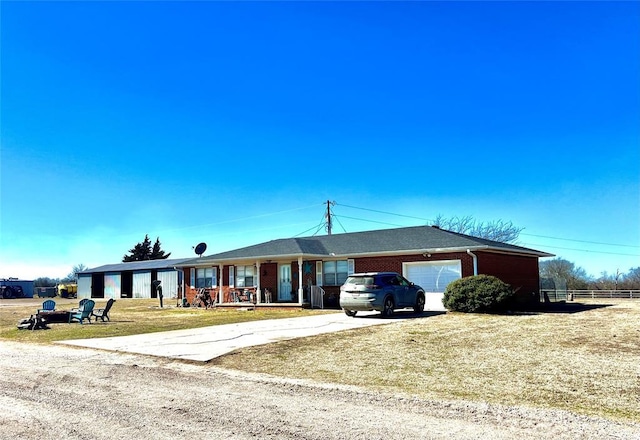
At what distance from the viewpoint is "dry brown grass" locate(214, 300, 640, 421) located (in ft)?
23.5

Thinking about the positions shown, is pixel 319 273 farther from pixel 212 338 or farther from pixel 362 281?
pixel 212 338

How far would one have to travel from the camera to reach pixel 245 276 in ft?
102

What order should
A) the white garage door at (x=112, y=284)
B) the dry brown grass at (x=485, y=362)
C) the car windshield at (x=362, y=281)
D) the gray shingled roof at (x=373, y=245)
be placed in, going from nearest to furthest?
the dry brown grass at (x=485, y=362)
the car windshield at (x=362, y=281)
the gray shingled roof at (x=373, y=245)
the white garage door at (x=112, y=284)

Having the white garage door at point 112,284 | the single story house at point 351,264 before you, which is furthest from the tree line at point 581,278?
the white garage door at point 112,284

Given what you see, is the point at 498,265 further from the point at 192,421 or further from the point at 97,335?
the point at 192,421

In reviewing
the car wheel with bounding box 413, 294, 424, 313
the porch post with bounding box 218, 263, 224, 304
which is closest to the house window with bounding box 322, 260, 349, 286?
the porch post with bounding box 218, 263, 224, 304

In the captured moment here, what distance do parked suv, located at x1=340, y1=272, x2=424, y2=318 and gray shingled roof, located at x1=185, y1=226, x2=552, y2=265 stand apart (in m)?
4.82

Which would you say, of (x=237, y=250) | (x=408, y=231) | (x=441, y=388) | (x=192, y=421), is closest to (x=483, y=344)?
(x=441, y=388)

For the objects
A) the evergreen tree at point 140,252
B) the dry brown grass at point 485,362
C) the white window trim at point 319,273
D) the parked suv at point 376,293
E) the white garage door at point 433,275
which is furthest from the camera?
the evergreen tree at point 140,252

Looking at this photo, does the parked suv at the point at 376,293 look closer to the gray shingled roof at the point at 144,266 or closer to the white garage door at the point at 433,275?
the white garage door at the point at 433,275

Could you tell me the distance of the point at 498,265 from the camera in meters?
25.8

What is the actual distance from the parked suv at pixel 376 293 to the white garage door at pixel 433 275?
3782 mm

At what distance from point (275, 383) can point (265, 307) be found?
20.2 metres

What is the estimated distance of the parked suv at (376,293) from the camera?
62.5 feet
